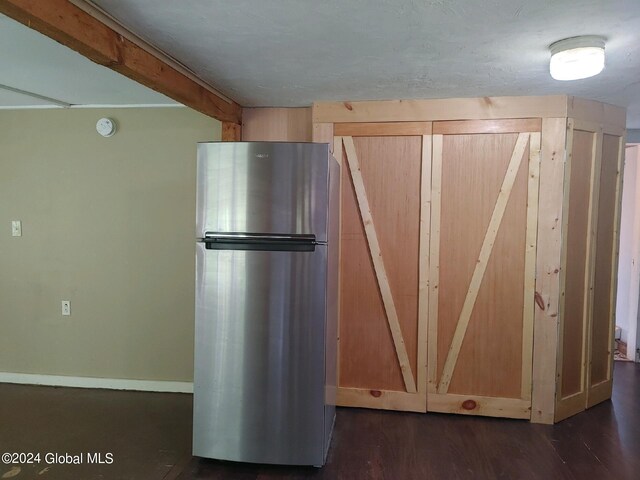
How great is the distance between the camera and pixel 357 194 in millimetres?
2834

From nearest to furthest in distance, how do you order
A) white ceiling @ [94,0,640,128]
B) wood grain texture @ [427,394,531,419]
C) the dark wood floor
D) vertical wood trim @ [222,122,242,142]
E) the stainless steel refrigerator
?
white ceiling @ [94,0,640,128]
the stainless steel refrigerator
the dark wood floor
wood grain texture @ [427,394,531,419]
vertical wood trim @ [222,122,242,142]

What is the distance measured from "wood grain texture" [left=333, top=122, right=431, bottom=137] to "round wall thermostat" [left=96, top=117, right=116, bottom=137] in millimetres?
1722

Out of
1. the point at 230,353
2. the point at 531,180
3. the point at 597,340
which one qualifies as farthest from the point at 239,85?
the point at 597,340

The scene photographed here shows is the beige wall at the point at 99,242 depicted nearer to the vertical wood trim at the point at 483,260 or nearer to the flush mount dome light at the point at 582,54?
the vertical wood trim at the point at 483,260

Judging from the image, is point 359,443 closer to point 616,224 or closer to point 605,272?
point 605,272

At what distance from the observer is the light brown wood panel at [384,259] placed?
2.81 m

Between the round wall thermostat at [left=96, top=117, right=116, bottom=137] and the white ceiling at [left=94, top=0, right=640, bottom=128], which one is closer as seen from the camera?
the white ceiling at [left=94, top=0, right=640, bottom=128]

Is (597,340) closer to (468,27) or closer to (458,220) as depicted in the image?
(458,220)

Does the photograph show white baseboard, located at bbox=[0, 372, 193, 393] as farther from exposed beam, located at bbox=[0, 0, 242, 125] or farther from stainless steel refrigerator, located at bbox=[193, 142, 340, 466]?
exposed beam, located at bbox=[0, 0, 242, 125]

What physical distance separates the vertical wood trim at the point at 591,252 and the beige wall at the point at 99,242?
8.87ft

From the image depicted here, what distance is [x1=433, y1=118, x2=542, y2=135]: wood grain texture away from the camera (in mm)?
2658

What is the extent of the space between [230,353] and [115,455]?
3.21ft

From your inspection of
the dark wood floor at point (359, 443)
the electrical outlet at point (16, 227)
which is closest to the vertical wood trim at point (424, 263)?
the dark wood floor at point (359, 443)

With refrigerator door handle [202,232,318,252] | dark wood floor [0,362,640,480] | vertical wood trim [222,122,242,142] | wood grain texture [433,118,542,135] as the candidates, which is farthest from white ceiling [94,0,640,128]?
dark wood floor [0,362,640,480]
